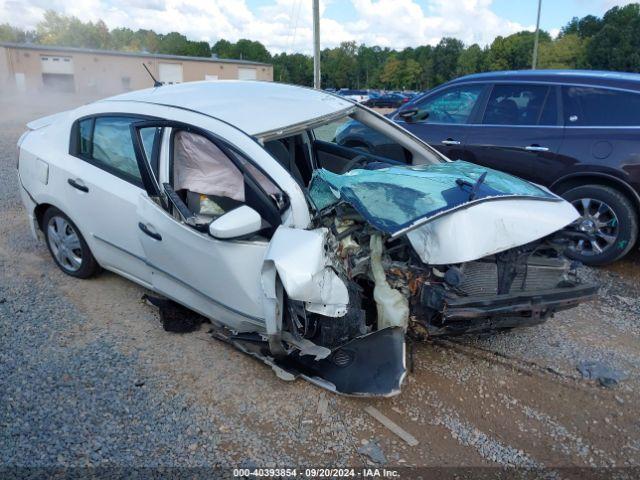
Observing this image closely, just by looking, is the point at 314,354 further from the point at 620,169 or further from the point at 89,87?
the point at 89,87

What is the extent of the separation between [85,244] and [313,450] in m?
2.64

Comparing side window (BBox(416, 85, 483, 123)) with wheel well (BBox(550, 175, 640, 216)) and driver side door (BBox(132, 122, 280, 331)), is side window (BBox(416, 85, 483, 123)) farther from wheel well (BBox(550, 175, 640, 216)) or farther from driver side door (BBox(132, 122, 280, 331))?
driver side door (BBox(132, 122, 280, 331))

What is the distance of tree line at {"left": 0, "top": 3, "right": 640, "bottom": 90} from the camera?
46.4 meters

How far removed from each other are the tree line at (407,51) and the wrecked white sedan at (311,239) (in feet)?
161

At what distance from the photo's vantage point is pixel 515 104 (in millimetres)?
5633

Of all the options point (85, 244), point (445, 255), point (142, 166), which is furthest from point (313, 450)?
point (85, 244)

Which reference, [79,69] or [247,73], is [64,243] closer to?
[79,69]

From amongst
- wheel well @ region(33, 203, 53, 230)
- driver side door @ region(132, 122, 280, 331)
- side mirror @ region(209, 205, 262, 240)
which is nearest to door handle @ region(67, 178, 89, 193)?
wheel well @ region(33, 203, 53, 230)

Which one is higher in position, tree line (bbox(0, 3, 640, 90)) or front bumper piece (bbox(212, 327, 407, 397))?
tree line (bbox(0, 3, 640, 90))

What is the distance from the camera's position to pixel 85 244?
4.18m

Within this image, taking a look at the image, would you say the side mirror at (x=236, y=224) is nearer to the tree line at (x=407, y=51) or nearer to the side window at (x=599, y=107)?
the side window at (x=599, y=107)

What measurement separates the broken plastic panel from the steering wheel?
66 cm

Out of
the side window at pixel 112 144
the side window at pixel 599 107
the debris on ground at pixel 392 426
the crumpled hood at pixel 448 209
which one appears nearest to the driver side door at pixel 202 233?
the side window at pixel 112 144

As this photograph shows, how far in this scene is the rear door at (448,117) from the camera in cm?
592
